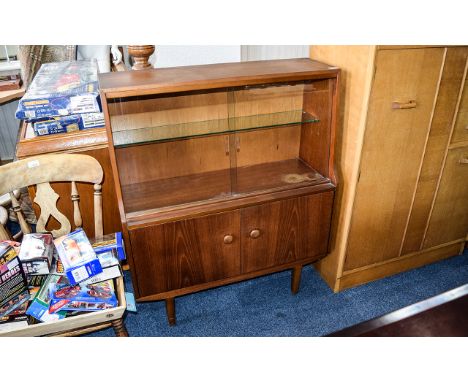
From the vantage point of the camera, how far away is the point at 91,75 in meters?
2.04

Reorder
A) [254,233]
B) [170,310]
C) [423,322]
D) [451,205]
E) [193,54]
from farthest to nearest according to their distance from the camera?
1. [193,54]
2. [451,205]
3. [170,310]
4. [254,233]
5. [423,322]

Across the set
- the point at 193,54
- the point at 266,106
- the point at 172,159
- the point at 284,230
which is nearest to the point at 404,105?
the point at 266,106

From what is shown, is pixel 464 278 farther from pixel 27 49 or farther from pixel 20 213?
pixel 27 49

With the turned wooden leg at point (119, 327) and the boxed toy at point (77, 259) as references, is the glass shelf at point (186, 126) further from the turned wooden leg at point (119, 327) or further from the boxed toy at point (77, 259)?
the turned wooden leg at point (119, 327)

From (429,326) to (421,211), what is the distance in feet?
5.57

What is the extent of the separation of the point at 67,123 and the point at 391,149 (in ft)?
5.04

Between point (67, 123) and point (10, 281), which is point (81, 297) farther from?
point (67, 123)

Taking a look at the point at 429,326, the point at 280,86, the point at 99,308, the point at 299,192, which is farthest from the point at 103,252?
the point at 429,326

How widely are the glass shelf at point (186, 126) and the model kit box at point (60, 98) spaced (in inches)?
8.5

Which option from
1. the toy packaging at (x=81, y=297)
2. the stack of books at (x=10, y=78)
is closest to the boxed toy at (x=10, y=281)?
the toy packaging at (x=81, y=297)

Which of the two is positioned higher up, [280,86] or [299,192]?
[280,86]

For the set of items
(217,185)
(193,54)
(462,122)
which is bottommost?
(217,185)

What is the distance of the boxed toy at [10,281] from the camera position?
1431mm

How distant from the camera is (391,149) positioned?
6.07 ft
